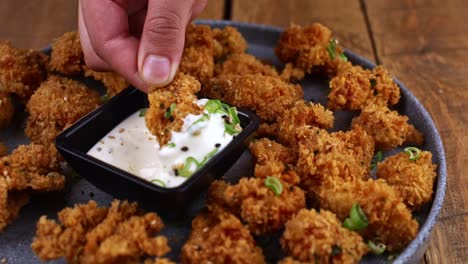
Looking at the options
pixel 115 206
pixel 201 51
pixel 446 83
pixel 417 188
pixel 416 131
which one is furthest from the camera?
pixel 446 83

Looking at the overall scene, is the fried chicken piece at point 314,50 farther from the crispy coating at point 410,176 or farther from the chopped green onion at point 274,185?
the chopped green onion at point 274,185

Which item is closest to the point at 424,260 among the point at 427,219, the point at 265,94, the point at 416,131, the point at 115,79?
the point at 427,219

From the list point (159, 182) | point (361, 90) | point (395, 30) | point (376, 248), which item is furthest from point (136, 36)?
point (395, 30)

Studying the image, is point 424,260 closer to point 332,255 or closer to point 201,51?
point 332,255

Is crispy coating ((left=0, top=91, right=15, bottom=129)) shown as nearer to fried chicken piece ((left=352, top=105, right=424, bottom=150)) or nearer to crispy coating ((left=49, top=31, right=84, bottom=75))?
crispy coating ((left=49, top=31, right=84, bottom=75))

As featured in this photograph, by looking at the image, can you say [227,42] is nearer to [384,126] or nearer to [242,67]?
[242,67]

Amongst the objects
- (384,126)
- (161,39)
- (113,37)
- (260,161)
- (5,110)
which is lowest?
(5,110)

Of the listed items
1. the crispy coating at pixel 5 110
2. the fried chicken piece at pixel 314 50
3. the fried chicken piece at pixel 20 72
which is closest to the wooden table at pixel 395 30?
the fried chicken piece at pixel 314 50
